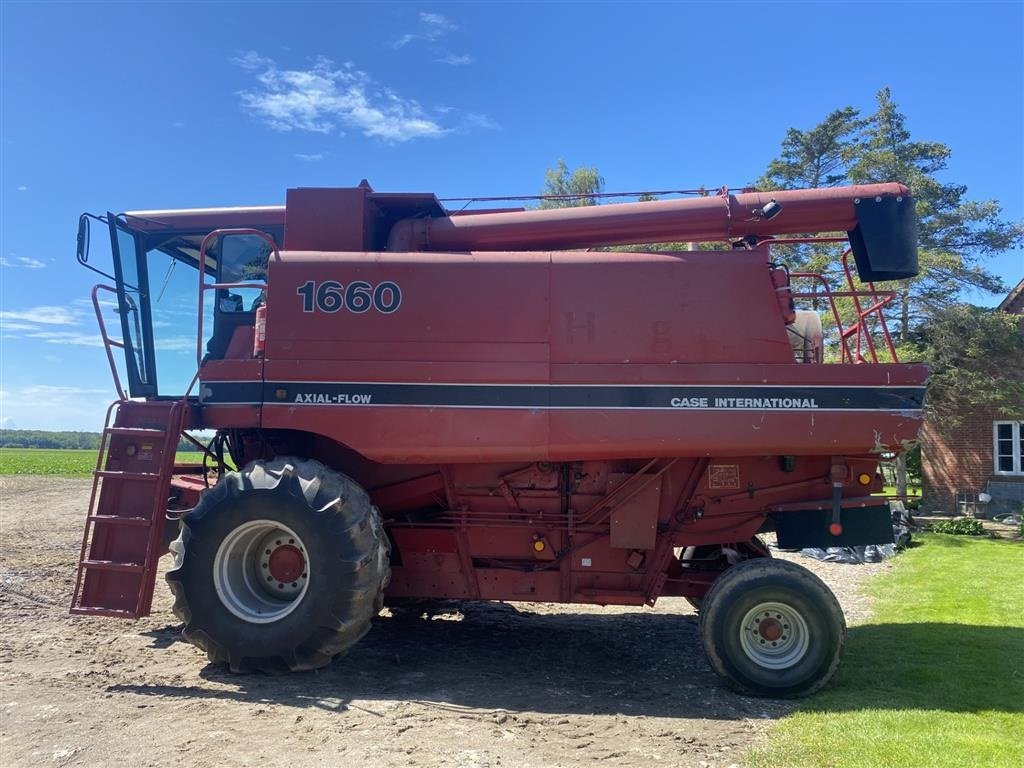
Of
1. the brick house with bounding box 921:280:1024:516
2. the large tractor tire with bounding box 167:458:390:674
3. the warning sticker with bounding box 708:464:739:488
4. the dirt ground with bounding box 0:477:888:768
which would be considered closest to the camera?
the dirt ground with bounding box 0:477:888:768

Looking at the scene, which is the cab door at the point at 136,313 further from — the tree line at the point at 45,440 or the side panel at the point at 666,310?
the tree line at the point at 45,440

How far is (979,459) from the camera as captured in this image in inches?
736

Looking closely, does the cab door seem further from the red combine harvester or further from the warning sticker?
the warning sticker

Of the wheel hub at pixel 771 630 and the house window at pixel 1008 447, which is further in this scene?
the house window at pixel 1008 447

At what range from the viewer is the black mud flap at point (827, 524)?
18.9ft

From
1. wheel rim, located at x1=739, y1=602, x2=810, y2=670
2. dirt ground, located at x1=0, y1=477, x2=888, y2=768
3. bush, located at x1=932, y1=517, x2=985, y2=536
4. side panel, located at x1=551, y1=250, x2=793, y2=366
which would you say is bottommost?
dirt ground, located at x1=0, y1=477, x2=888, y2=768

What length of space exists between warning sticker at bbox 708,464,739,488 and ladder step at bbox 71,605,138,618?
453 cm

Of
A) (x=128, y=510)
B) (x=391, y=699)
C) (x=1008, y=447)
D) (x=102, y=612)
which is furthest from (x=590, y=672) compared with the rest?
(x=1008, y=447)

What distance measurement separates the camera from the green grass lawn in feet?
13.8

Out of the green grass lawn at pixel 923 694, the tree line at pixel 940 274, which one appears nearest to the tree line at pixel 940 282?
the tree line at pixel 940 274

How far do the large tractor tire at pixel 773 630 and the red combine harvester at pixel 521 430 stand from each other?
16mm

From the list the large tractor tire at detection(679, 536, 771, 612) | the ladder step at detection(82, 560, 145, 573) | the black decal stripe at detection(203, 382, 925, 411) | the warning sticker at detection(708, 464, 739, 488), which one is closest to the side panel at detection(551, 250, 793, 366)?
the black decal stripe at detection(203, 382, 925, 411)

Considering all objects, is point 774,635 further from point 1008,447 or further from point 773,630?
point 1008,447

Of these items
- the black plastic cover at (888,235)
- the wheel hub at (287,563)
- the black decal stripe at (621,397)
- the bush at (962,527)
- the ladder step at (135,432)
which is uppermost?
the black plastic cover at (888,235)
